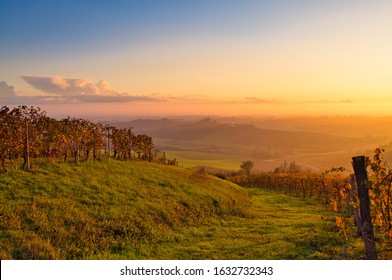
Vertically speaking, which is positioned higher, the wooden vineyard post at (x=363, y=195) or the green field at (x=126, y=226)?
the wooden vineyard post at (x=363, y=195)

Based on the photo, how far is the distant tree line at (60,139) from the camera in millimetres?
21484

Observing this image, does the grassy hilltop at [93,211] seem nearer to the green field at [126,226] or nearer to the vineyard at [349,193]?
the green field at [126,226]

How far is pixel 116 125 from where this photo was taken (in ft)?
129

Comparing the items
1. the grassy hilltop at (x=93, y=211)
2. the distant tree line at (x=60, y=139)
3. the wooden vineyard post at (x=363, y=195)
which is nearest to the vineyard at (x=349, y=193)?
the wooden vineyard post at (x=363, y=195)

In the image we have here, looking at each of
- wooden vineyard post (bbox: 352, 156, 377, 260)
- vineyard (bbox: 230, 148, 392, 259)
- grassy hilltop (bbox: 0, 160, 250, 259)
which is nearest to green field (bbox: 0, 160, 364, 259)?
grassy hilltop (bbox: 0, 160, 250, 259)

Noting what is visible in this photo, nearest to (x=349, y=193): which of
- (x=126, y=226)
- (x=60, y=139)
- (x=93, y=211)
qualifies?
(x=126, y=226)

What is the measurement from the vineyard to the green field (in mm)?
1693

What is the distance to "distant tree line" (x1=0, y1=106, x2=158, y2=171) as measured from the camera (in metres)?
21.5

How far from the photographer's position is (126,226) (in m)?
15.6

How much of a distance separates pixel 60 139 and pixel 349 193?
24.0 m

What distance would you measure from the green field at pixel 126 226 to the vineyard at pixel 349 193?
1.69m

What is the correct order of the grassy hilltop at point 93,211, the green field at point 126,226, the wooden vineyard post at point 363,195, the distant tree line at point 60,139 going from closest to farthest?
the wooden vineyard post at point 363,195 → the grassy hilltop at point 93,211 → the green field at point 126,226 → the distant tree line at point 60,139

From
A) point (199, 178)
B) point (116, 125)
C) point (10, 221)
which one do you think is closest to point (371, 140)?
point (199, 178)
